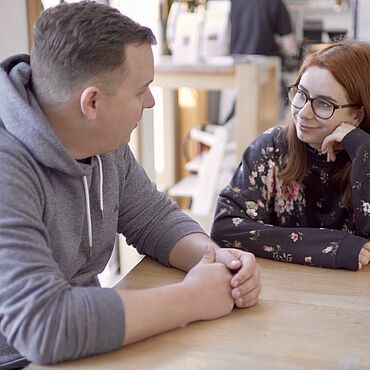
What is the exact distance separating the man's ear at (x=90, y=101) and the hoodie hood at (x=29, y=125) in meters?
0.06

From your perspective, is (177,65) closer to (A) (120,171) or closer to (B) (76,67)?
(A) (120,171)

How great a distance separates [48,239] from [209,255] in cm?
32

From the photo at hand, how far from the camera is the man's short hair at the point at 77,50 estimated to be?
1.06 m

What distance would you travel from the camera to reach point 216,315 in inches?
43.1

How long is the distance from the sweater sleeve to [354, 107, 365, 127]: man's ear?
0.05 metres

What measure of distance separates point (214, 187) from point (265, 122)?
49 centimetres

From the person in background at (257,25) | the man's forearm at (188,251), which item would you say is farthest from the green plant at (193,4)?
the man's forearm at (188,251)

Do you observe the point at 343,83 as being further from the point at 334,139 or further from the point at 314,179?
the point at 314,179

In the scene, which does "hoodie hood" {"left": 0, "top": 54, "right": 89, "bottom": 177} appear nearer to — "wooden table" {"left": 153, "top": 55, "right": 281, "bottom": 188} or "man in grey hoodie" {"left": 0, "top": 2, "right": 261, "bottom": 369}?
"man in grey hoodie" {"left": 0, "top": 2, "right": 261, "bottom": 369}

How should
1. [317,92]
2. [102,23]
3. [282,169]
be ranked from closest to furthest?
[102,23] < [317,92] < [282,169]

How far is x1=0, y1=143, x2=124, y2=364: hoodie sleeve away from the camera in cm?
92

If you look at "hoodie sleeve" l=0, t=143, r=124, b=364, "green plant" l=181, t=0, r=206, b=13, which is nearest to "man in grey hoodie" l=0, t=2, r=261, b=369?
"hoodie sleeve" l=0, t=143, r=124, b=364

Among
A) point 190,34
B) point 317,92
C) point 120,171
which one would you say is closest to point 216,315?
point 120,171

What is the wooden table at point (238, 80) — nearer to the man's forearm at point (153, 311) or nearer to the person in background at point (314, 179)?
the person in background at point (314, 179)
